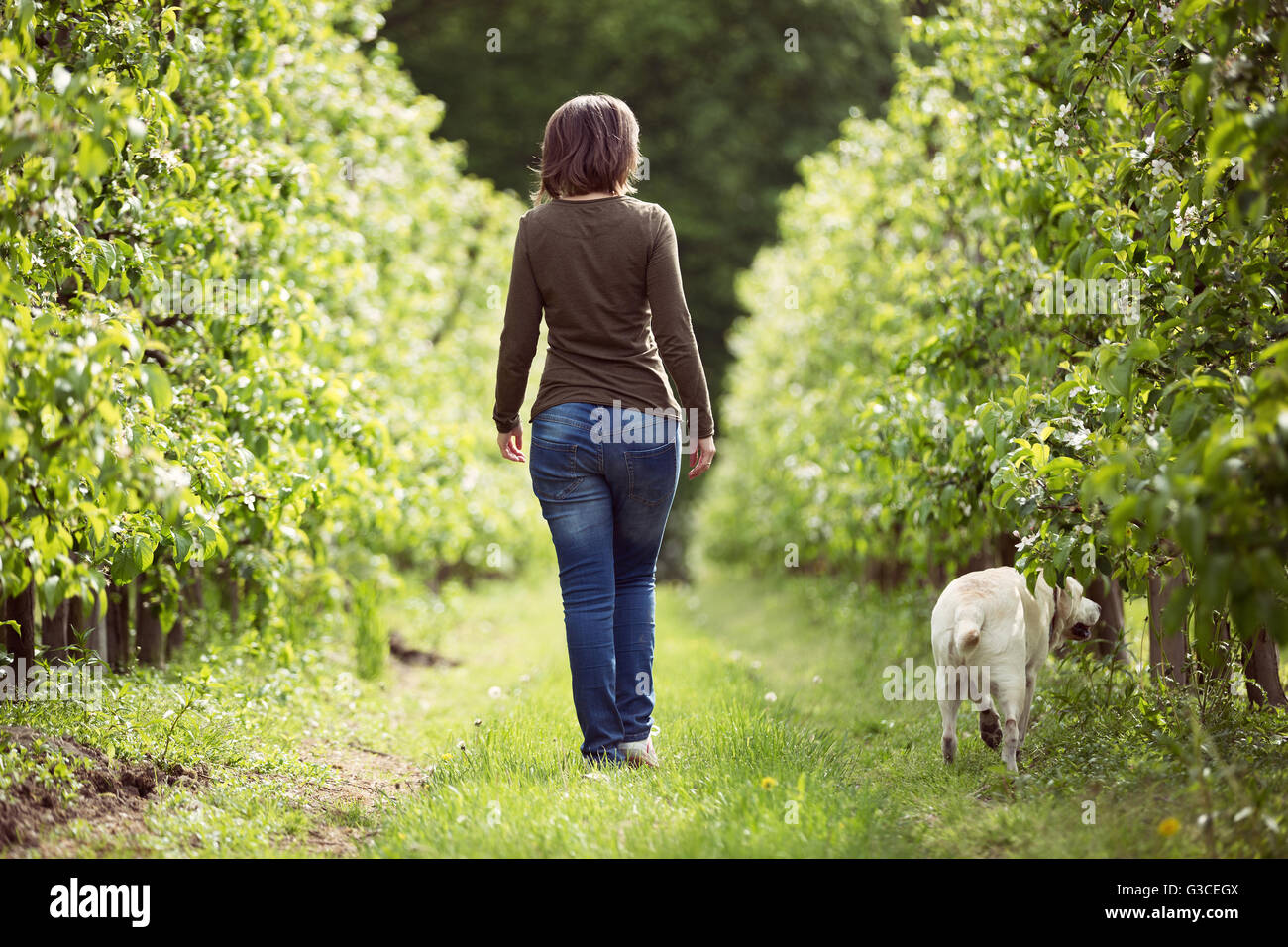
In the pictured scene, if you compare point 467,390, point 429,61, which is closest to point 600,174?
point 467,390

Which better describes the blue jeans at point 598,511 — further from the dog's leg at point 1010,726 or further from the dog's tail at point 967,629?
Result: the dog's leg at point 1010,726

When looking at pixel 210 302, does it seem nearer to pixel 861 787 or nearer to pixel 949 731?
pixel 861 787

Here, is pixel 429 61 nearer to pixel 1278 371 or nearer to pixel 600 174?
pixel 600 174

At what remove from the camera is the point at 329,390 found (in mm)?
5227

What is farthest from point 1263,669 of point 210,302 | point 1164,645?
point 210,302

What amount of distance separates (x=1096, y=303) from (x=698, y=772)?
101 inches

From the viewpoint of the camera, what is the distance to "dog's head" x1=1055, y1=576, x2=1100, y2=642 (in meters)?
4.71

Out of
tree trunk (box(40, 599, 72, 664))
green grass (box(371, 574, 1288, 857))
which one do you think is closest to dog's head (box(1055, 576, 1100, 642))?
green grass (box(371, 574, 1288, 857))

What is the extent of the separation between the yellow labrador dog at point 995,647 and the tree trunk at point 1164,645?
0.66 meters

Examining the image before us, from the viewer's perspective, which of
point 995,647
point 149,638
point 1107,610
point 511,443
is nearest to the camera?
point 995,647

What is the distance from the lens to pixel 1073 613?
475 centimetres

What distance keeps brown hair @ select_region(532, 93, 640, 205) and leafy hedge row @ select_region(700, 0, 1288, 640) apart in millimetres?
1739
